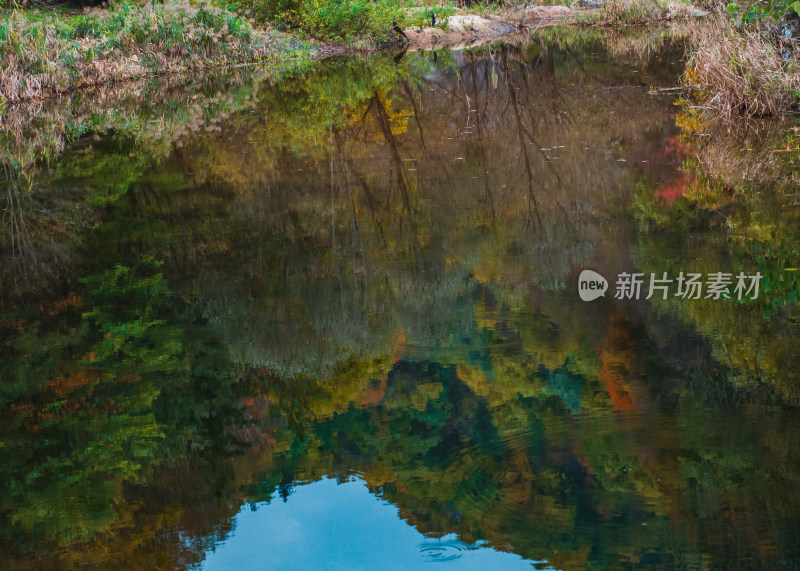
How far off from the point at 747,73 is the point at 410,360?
8.35 meters

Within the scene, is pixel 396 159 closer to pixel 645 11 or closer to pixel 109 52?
pixel 109 52

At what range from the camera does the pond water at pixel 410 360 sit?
372 cm

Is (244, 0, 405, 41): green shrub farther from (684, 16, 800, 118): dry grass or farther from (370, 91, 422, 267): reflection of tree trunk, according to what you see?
(684, 16, 800, 118): dry grass

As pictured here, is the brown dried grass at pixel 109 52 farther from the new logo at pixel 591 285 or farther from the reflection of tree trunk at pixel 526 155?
the new logo at pixel 591 285

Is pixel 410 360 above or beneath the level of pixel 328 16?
beneath

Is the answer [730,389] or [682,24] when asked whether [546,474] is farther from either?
[682,24]

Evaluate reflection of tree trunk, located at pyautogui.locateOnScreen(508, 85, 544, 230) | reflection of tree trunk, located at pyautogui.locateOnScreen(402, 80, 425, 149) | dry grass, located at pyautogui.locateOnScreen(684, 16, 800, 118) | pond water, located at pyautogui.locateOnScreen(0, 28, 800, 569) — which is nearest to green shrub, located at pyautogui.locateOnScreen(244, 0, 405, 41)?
reflection of tree trunk, located at pyautogui.locateOnScreen(402, 80, 425, 149)

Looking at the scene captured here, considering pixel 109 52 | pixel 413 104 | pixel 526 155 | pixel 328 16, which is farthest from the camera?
pixel 328 16

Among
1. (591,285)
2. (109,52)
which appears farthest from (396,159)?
(109,52)

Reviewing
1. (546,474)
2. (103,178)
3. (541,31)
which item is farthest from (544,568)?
(541,31)

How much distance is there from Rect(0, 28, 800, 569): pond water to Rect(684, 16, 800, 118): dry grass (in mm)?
556

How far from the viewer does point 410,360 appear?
17.1ft

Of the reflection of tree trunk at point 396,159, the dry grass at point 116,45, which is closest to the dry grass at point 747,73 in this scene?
the reflection of tree trunk at point 396,159

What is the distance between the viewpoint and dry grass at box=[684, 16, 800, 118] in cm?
1111
